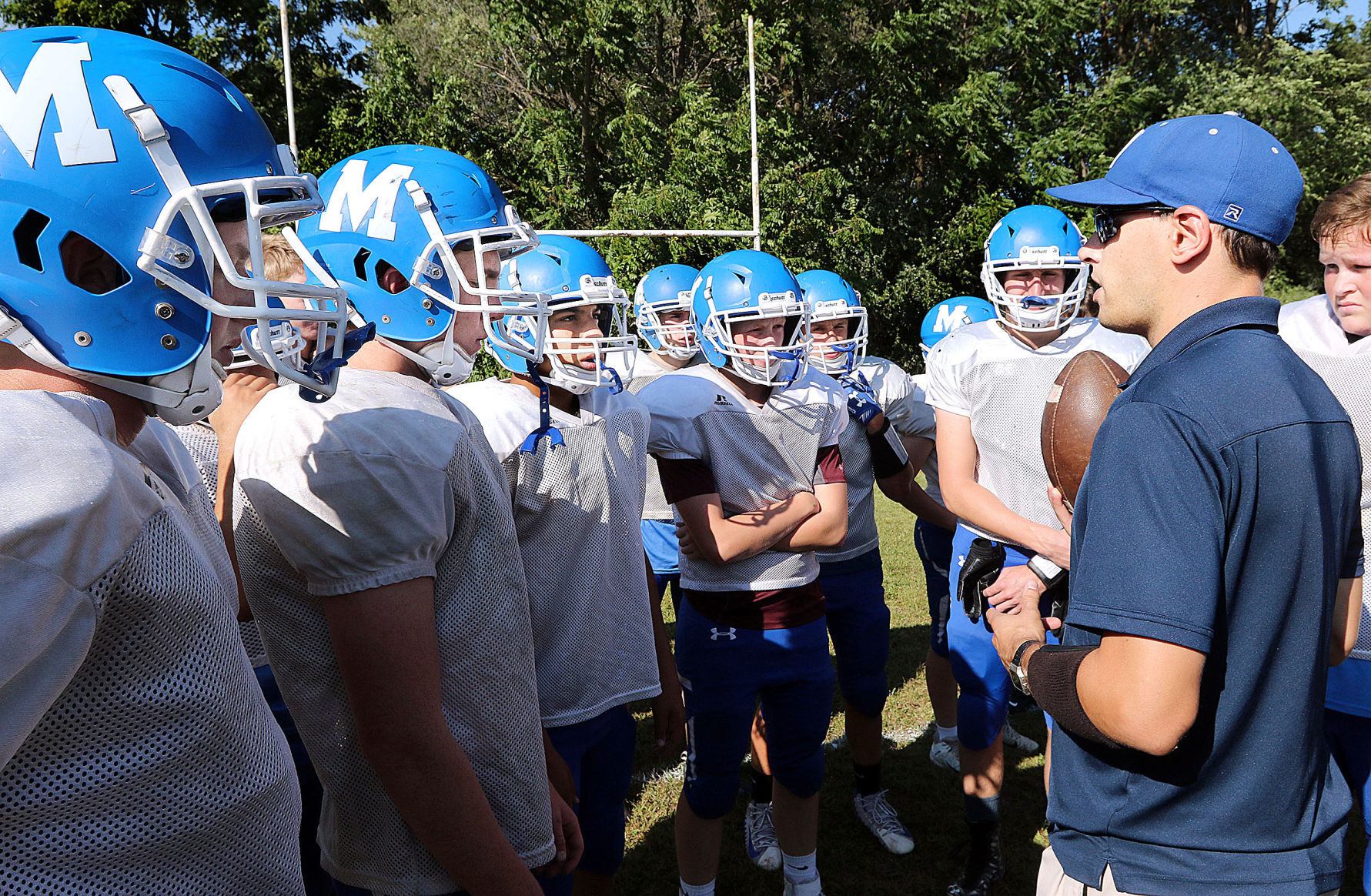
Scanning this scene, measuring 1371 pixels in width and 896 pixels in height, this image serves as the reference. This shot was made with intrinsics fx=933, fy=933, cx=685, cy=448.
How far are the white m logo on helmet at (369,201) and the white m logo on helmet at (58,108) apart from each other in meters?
0.74

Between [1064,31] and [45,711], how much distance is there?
2067cm

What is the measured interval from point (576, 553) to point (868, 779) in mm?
2327

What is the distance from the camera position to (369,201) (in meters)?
1.86

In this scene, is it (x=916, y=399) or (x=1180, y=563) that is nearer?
(x=1180, y=563)

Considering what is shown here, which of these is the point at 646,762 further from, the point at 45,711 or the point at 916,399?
the point at 45,711

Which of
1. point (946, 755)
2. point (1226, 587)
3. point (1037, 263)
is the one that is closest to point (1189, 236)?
point (1226, 587)

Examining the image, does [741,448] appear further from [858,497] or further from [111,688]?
[111,688]

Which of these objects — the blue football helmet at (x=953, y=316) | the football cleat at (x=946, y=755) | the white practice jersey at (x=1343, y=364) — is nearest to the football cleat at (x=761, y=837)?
the football cleat at (x=946, y=755)

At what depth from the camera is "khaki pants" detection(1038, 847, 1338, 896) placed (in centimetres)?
163

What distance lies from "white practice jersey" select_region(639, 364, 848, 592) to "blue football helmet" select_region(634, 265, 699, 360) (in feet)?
7.59

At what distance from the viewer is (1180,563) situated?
57.3 inches

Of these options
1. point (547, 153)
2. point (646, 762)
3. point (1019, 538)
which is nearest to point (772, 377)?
point (1019, 538)

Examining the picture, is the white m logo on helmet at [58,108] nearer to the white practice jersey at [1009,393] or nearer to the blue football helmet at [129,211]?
the blue football helmet at [129,211]

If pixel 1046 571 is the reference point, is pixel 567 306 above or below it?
above
